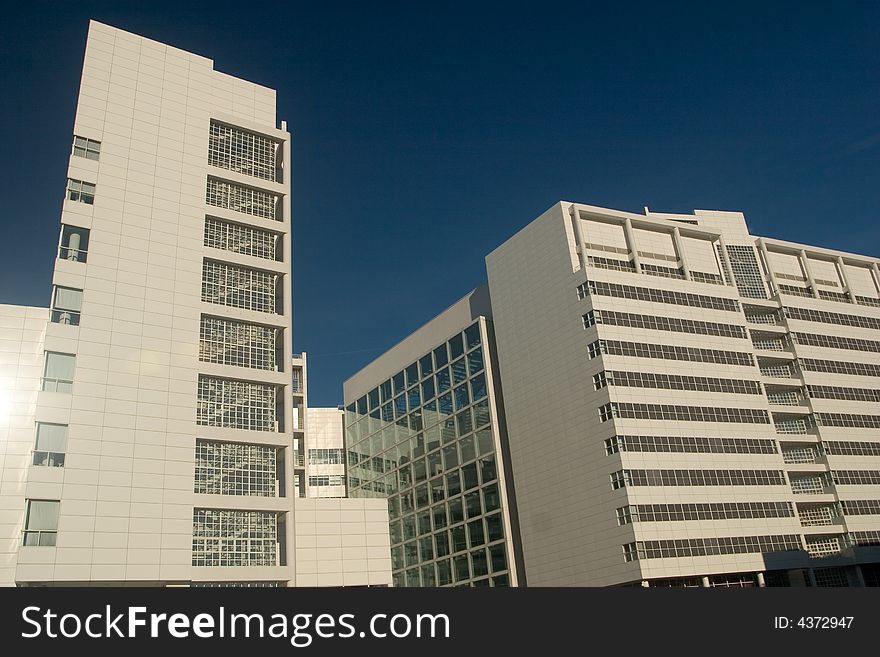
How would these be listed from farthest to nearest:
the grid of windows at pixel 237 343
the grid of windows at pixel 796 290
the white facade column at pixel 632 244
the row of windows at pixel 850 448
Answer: the grid of windows at pixel 796 290 → the row of windows at pixel 850 448 → the white facade column at pixel 632 244 → the grid of windows at pixel 237 343

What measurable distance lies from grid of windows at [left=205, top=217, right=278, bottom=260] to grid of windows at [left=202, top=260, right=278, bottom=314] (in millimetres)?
1455

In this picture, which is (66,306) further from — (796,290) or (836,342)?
(836,342)

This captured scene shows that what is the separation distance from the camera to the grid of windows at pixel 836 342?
292 feet

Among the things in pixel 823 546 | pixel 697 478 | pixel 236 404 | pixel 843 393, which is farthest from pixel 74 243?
pixel 843 393

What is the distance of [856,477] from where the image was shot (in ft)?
273

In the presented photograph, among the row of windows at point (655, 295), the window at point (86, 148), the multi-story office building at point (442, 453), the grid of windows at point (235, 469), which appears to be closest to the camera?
the grid of windows at point (235, 469)

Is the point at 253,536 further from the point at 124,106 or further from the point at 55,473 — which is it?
the point at 124,106

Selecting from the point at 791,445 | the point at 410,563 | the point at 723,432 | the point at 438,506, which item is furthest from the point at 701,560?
the point at 410,563

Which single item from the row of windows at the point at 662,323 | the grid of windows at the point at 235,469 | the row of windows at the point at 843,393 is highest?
the row of windows at the point at 662,323

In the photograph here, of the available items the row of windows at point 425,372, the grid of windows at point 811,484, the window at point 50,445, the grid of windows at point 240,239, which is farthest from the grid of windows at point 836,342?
the window at point 50,445

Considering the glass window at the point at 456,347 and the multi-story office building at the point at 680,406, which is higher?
the glass window at the point at 456,347

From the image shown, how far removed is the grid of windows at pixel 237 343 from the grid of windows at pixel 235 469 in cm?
577

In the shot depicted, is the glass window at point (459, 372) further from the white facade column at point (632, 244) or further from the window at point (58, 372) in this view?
the window at point (58, 372)

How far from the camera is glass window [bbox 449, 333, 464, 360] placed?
94744mm
